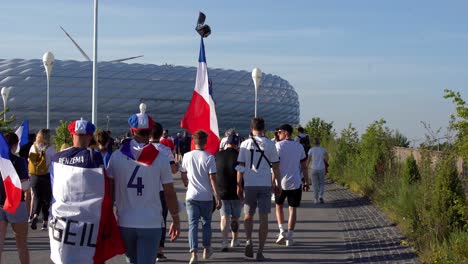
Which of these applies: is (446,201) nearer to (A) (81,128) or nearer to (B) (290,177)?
(B) (290,177)

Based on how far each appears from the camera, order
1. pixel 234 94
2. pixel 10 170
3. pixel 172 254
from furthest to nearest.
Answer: pixel 234 94 < pixel 172 254 < pixel 10 170

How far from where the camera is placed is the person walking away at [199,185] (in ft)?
32.8

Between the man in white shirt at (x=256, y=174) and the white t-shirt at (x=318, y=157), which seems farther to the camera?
the white t-shirt at (x=318, y=157)

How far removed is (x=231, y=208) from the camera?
Answer: 11445 millimetres

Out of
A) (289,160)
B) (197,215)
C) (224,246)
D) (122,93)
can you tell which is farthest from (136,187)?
(122,93)

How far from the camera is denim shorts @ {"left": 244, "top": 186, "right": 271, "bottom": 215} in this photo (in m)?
10.6

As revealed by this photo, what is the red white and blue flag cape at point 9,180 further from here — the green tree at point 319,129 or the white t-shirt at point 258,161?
the green tree at point 319,129

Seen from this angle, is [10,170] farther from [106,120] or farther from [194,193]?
[106,120]

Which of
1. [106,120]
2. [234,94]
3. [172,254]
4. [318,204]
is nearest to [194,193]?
[172,254]

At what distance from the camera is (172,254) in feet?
35.7

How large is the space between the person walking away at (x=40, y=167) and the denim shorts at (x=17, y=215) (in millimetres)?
4484

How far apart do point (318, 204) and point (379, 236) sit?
20.0 feet

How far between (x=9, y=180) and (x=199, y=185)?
9.52 ft

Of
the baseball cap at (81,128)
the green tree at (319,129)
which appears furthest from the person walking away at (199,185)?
the green tree at (319,129)
